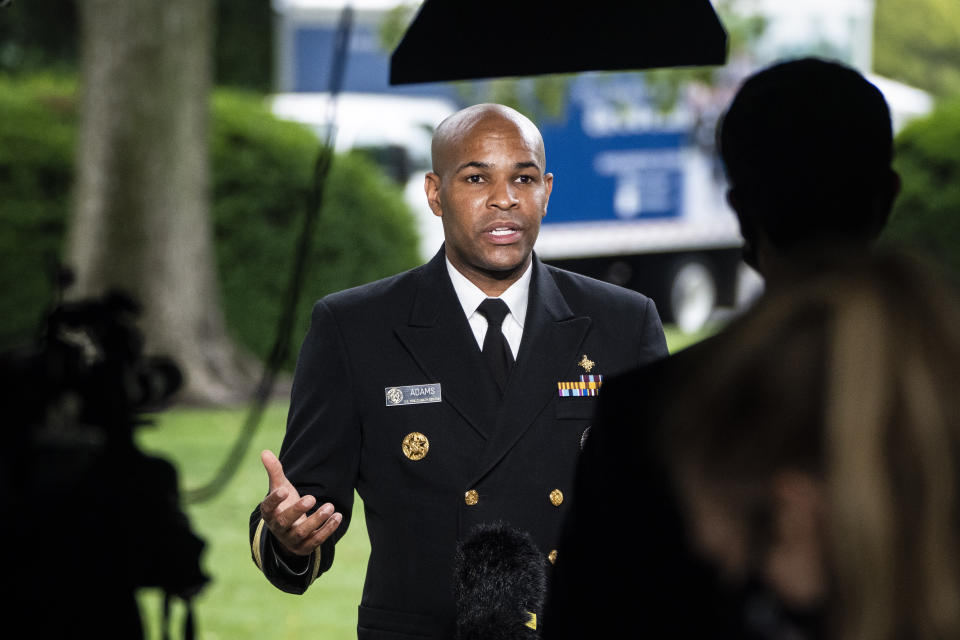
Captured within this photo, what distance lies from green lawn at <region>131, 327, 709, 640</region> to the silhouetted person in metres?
2.82

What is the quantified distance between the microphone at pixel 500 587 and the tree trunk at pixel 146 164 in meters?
9.09

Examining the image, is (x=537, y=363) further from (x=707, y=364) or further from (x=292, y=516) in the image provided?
(x=707, y=364)

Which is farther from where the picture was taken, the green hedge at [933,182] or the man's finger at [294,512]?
the green hedge at [933,182]

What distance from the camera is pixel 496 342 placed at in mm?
A: 2758

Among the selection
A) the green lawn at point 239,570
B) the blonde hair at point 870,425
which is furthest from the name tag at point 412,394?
the green lawn at point 239,570

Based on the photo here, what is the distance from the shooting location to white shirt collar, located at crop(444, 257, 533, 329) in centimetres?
278

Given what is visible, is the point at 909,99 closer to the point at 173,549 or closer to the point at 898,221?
the point at 898,221

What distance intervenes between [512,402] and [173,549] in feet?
2.36

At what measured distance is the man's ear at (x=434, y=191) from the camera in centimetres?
283

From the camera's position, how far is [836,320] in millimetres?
1317

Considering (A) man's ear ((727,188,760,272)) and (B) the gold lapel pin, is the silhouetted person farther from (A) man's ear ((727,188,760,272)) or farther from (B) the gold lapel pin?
(B) the gold lapel pin

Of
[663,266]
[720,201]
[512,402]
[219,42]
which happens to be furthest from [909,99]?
[512,402]

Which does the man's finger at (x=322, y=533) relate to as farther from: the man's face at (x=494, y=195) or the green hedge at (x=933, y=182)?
the green hedge at (x=933, y=182)

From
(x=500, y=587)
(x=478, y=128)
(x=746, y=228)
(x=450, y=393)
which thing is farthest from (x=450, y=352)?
(x=746, y=228)
